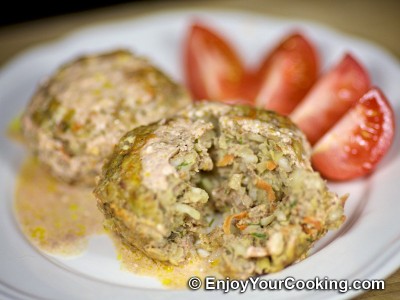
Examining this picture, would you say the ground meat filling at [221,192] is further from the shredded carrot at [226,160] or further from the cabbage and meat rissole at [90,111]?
the cabbage and meat rissole at [90,111]

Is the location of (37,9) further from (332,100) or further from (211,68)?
(332,100)

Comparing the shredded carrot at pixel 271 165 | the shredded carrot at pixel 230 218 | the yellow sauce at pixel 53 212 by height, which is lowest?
the yellow sauce at pixel 53 212

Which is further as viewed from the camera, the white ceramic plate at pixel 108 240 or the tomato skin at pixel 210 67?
the tomato skin at pixel 210 67

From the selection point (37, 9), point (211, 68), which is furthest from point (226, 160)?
point (37, 9)

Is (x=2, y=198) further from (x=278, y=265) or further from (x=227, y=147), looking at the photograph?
(x=278, y=265)

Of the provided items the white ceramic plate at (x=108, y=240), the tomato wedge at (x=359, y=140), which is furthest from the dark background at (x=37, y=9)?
the tomato wedge at (x=359, y=140)

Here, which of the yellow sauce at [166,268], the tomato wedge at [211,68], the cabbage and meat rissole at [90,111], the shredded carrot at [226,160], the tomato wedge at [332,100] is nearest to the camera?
the yellow sauce at [166,268]

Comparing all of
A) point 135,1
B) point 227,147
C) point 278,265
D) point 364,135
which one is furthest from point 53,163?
point 135,1

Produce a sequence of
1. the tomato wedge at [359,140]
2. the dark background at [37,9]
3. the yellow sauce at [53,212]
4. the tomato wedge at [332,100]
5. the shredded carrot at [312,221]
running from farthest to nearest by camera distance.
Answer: the dark background at [37,9] → the tomato wedge at [332,100] → the tomato wedge at [359,140] → the yellow sauce at [53,212] → the shredded carrot at [312,221]
